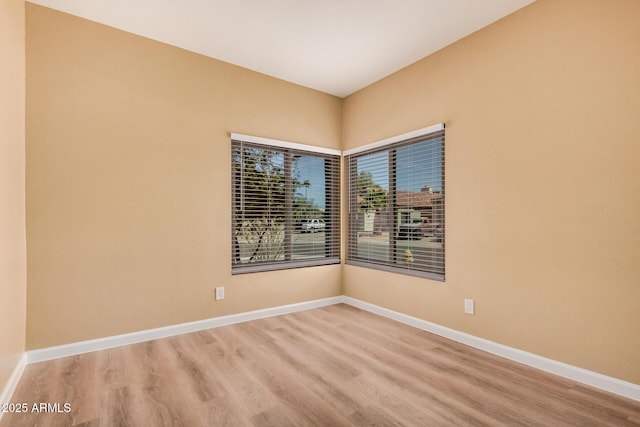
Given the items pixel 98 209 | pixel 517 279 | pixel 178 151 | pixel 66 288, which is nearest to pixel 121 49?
pixel 178 151

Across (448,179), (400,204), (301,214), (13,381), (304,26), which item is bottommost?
(13,381)

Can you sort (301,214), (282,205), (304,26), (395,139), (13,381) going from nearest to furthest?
1. (13,381)
2. (304,26)
3. (395,139)
4. (282,205)
5. (301,214)

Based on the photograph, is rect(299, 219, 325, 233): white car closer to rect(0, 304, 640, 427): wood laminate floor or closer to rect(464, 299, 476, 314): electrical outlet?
rect(0, 304, 640, 427): wood laminate floor

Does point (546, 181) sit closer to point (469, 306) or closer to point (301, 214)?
point (469, 306)

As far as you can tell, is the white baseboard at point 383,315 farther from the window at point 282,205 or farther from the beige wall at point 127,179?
the window at point 282,205

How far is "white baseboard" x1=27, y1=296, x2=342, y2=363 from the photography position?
8.54 feet

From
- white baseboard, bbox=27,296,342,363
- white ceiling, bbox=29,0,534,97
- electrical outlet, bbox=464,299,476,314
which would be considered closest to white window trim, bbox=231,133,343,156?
white ceiling, bbox=29,0,534,97

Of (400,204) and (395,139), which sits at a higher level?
(395,139)

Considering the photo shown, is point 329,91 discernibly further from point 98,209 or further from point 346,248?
point 98,209

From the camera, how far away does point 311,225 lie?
4176 mm

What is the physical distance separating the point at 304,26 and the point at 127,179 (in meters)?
2.08

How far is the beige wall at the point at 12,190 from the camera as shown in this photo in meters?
1.98

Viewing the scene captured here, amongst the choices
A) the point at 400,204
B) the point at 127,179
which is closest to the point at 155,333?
the point at 127,179

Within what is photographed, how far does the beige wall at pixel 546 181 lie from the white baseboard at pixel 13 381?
128 inches
